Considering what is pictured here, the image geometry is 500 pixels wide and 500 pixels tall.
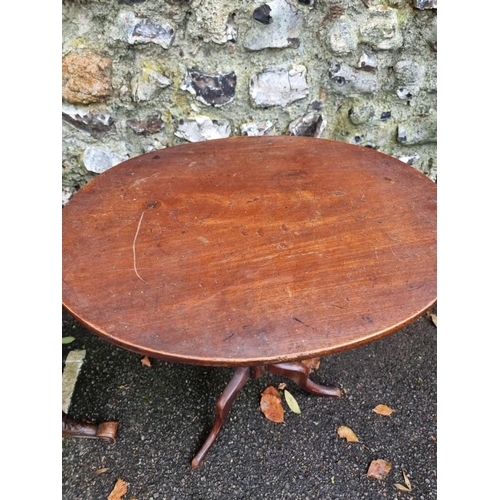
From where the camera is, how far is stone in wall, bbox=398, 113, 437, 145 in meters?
2.17

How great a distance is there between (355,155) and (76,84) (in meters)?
1.18

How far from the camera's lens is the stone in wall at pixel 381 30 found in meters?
1.87

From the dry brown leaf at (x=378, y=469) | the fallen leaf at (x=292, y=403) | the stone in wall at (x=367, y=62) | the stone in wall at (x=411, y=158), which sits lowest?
the dry brown leaf at (x=378, y=469)

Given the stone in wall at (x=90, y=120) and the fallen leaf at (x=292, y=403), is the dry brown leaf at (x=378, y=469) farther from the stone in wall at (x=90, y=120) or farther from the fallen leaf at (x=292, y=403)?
the stone in wall at (x=90, y=120)

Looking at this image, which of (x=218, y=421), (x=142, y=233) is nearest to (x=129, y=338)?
(x=142, y=233)

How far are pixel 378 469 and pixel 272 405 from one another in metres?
0.46

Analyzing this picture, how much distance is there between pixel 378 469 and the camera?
1.67 meters

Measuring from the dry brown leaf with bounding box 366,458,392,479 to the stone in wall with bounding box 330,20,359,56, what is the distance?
5.42 ft

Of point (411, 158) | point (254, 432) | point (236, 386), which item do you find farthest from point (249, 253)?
point (411, 158)

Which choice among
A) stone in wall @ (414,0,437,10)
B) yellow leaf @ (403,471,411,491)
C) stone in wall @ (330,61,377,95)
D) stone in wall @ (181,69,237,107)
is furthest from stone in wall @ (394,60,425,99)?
yellow leaf @ (403,471,411,491)

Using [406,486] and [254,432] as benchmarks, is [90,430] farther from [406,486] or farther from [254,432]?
[406,486]

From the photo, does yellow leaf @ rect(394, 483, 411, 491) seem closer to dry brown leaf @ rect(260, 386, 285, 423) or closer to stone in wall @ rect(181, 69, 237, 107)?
Answer: dry brown leaf @ rect(260, 386, 285, 423)

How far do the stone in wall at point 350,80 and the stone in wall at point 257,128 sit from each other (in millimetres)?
333

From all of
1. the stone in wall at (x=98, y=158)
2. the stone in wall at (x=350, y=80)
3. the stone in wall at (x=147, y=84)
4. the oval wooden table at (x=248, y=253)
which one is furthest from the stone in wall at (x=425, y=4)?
the stone in wall at (x=98, y=158)
